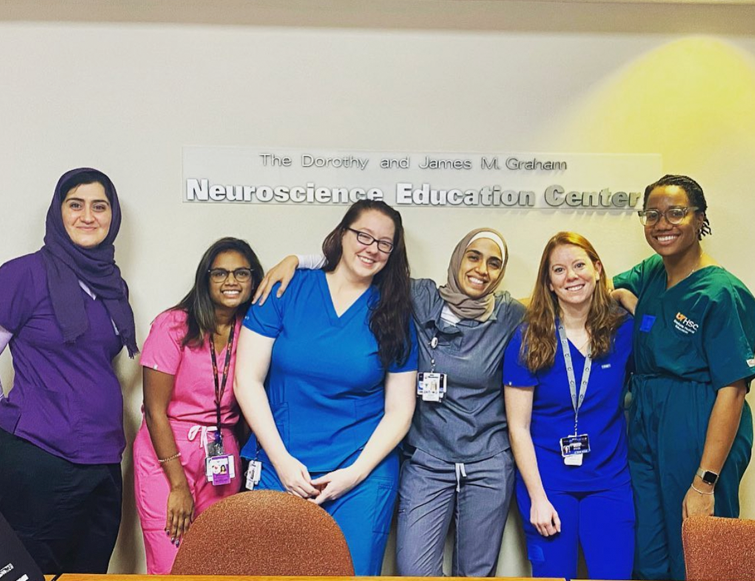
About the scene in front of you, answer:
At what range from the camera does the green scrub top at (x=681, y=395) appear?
9.47 feet

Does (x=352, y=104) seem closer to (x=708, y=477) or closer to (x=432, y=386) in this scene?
(x=432, y=386)

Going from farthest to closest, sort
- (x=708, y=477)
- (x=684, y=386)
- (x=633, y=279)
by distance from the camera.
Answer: (x=633, y=279), (x=684, y=386), (x=708, y=477)

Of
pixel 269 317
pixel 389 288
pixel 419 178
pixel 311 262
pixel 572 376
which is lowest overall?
pixel 572 376

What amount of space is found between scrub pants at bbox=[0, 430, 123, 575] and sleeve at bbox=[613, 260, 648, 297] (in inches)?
89.4

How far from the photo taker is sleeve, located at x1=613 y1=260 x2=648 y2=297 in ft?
10.6

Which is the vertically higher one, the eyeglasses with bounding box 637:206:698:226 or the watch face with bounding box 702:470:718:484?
the eyeglasses with bounding box 637:206:698:226

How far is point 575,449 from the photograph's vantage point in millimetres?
3012

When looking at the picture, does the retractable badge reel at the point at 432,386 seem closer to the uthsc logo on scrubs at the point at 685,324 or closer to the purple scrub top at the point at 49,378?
the uthsc logo on scrubs at the point at 685,324

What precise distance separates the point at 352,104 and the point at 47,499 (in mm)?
2029

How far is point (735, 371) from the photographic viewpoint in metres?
2.85

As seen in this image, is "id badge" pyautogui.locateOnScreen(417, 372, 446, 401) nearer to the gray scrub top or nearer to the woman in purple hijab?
the gray scrub top

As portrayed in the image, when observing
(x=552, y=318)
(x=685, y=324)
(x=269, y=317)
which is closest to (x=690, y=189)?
(x=685, y=324)

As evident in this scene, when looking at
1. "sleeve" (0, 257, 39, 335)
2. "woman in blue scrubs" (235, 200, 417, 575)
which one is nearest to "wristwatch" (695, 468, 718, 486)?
"woman in blue scrubs" (235, 200, 417, 575)

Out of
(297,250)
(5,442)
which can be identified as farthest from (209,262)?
(5,442)
